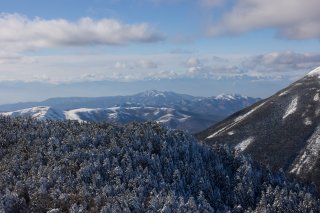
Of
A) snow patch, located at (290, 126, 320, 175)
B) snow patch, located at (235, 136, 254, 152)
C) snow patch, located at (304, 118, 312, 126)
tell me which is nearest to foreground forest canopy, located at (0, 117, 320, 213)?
snow patch, located at (290, 126, 320, 175)

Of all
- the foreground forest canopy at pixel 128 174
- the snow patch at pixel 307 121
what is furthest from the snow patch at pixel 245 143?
the foreground forest canopy at pixel 128 174

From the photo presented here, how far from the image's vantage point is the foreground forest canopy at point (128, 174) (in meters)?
76.3

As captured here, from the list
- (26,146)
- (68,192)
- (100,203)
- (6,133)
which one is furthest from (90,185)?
(6,133)

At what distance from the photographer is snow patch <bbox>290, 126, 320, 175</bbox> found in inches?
6073

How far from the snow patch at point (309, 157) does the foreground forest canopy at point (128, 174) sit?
3919 centimetres

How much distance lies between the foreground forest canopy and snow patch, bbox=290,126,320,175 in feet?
129

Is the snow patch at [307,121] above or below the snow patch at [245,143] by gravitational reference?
above

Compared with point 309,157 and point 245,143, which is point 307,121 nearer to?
point 245,143

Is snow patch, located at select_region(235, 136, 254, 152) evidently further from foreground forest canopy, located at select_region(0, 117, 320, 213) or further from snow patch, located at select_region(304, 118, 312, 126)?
foreground forest canopy, located at select_region(0, 117, 320, 213)

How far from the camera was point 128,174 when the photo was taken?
95.0 m

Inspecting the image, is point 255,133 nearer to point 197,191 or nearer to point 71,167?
point 197,191

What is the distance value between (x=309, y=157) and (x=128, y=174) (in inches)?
3598

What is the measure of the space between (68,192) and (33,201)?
25.0ft

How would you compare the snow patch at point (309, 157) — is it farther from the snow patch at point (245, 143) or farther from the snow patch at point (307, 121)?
the snow patch at point (245, 143)
